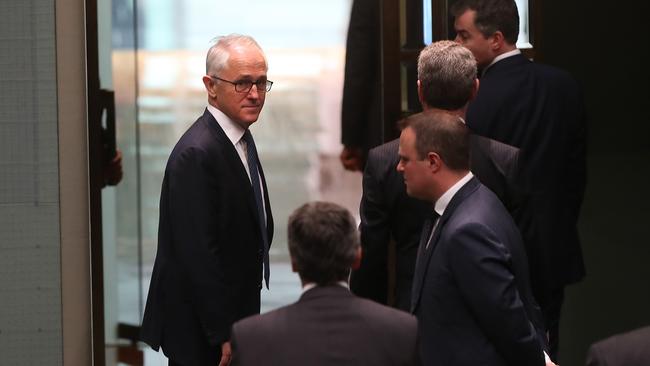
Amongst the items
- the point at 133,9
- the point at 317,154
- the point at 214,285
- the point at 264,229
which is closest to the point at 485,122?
the point at 264,229

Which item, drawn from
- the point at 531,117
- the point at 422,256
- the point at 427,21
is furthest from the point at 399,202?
the point at 427,21

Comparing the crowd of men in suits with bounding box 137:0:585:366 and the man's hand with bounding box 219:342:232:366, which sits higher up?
the crowd of men in suits with bounding box 137:0:585:366

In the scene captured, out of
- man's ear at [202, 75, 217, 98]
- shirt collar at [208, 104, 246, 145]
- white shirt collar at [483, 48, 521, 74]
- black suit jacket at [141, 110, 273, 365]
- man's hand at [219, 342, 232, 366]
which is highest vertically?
white shirt collar at [483, 48, 521, 74]

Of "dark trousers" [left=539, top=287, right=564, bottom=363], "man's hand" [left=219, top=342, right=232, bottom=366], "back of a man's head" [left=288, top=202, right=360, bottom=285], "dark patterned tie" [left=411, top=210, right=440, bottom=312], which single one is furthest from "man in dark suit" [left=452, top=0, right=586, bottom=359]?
"back of a man's head" [left=288, top=202, right=360, bottom=285]

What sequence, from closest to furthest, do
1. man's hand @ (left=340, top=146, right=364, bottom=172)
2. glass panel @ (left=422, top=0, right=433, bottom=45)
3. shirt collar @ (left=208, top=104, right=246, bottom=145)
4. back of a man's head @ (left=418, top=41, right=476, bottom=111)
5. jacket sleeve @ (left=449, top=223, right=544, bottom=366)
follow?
jacket sleeve @ (left=449, top=223, right=544, bottom=366) → back of a man's head @ (left=418, top=41, right=476, bottom=111) → shirt collar @ (left=208, top=104, right=246, bottom=145) → glass panel @ (left=422, top=0, right=433, bottom=45) → man's hand @ (left=340, top=146, right=364, bottom=172)

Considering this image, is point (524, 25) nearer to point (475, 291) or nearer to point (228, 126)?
point (228, 126)

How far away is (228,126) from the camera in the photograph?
4031 millimetres

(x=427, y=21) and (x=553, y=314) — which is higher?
(x=427, y=21)

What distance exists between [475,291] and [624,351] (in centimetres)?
83

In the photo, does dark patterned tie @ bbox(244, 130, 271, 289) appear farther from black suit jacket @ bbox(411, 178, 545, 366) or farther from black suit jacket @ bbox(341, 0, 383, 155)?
black suit jacket @ bbox(341, 0, 383, 155)

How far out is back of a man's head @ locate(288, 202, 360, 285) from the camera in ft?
8.89

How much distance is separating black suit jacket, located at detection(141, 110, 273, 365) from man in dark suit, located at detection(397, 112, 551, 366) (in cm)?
71

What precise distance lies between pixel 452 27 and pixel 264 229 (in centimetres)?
127

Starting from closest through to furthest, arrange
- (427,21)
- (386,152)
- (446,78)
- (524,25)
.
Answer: (446,78) → (386,152) → (427,21) → (524,25)
